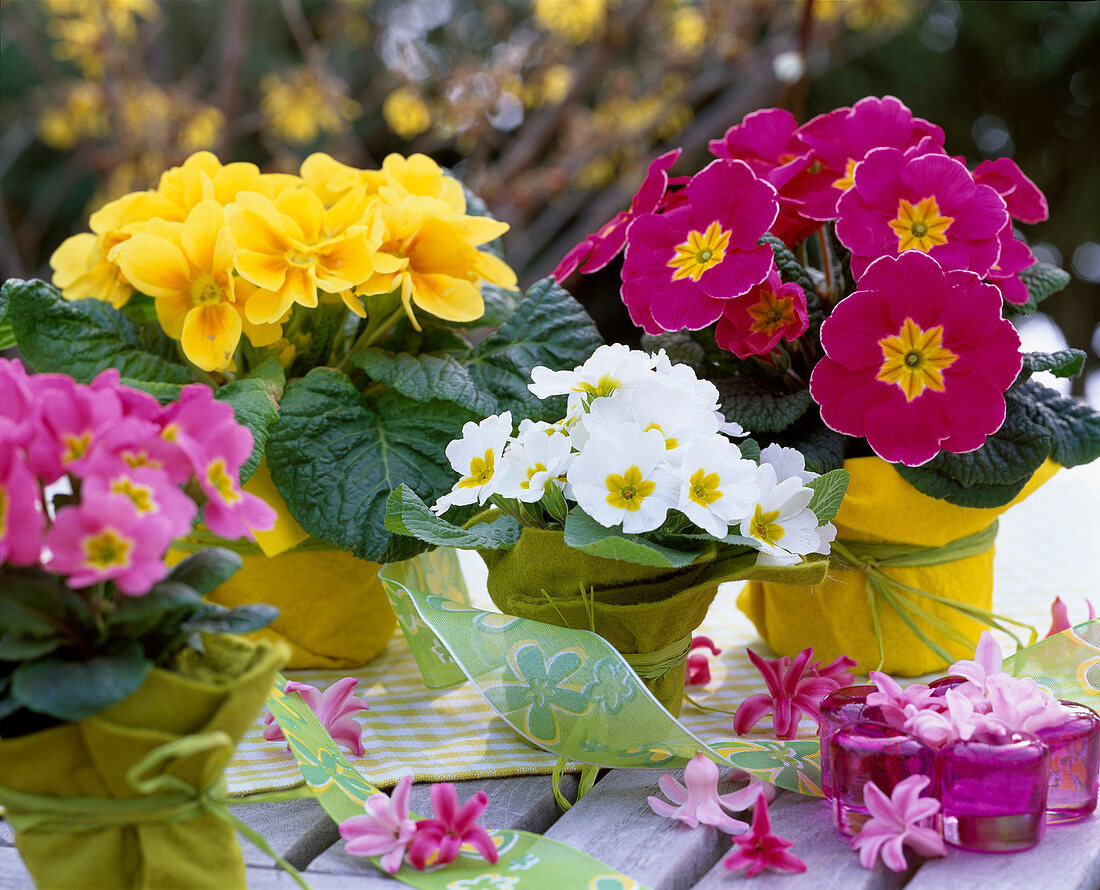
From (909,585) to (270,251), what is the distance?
0.53 m

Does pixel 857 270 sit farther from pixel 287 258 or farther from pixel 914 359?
pixel 287 258

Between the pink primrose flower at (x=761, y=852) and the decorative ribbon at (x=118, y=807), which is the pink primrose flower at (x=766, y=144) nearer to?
the pink primrose flower at (x=761, y=852)

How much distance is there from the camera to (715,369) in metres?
0.83

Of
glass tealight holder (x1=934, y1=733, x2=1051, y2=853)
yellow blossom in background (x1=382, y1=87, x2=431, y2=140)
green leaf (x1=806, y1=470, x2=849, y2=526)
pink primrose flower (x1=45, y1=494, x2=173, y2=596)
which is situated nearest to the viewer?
pink primrose flower (x1=45, y1=494, x2=173, y2=596)

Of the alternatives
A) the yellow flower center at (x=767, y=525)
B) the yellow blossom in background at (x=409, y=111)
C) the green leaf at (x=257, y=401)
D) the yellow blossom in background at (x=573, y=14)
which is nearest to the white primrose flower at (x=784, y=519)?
the yellow flower center at (x=767, y=525)

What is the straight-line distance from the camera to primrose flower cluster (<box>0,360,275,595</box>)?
0.43m

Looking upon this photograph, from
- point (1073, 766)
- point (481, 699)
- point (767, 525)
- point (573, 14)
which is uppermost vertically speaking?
point (573, 14)

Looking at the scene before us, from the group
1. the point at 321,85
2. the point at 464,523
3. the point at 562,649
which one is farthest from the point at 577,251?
the point at 321,85

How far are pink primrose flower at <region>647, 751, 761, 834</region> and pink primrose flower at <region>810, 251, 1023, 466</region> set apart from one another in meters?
0.23

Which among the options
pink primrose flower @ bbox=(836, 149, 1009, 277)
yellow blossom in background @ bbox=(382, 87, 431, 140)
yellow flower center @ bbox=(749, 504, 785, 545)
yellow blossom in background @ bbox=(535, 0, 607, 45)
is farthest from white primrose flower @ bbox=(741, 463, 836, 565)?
yellow blossom in background @ bbox=(382, 87, 431, 140)

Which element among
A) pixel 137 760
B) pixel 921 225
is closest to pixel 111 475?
pixel 137 760

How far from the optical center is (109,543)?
43 centimetres

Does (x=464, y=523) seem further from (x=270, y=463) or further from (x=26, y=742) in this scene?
(x=26, y=742)

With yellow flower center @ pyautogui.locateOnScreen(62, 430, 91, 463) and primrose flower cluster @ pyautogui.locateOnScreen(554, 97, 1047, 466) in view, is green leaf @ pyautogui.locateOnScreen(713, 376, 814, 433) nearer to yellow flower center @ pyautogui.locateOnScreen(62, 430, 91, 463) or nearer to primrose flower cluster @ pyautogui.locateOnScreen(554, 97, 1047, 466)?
primrose flower cluster @ pyautogui.locateOnScreen(554, 97, 1047, 466)
